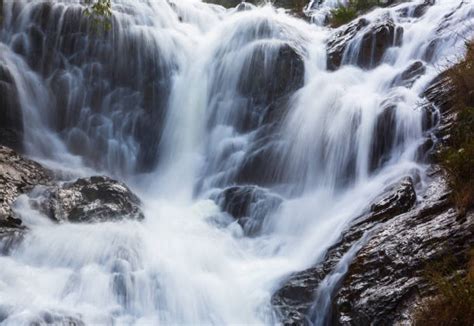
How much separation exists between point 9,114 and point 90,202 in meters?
3.54

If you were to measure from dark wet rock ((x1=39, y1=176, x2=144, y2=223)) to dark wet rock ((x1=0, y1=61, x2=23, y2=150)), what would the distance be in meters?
2.38

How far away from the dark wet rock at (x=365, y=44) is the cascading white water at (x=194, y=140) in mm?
93

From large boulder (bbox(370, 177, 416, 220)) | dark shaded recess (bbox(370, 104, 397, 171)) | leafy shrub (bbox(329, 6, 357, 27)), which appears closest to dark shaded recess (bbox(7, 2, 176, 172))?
dark shaded recess (bbox(370, 104, 397, 171))

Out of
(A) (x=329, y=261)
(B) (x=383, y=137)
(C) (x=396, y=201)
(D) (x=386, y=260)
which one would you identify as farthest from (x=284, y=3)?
(D) (x=386, y=260)

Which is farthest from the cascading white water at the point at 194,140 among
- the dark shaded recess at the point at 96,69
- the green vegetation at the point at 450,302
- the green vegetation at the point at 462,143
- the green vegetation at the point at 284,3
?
the green vegetation at the point at 284,3

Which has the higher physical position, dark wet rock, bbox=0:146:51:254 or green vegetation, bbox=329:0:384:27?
green vegetation, bbox=329:0:384:27

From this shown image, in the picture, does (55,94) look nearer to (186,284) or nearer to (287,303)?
(186,284)

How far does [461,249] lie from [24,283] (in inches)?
207

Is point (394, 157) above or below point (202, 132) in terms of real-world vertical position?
above

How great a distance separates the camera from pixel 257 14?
512 inches

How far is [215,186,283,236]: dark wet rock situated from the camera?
901cm

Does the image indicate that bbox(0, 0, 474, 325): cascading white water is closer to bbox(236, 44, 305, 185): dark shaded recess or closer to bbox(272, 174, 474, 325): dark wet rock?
bbox(236, 44, 305, 185): dark shaded recess

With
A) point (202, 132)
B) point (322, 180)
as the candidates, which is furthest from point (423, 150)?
point (202, 132)

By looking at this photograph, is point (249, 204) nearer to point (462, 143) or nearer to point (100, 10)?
point (462, 143)
